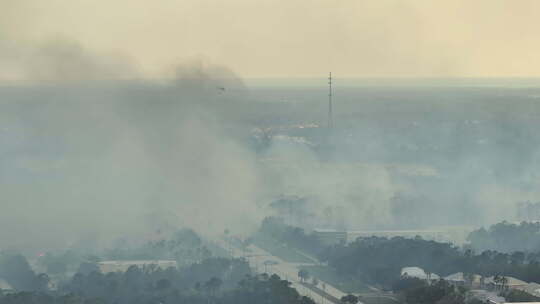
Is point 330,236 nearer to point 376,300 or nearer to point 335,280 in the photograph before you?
point 335,280

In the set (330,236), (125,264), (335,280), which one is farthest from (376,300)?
(330,236)

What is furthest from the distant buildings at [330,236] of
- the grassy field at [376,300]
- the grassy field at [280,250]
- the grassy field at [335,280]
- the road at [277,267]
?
the grassy field at [376,300]

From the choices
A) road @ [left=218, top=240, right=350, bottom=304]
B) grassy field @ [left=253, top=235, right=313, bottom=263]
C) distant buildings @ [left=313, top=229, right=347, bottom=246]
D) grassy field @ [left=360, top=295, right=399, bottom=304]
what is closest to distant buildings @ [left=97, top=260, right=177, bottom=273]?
road @ [left=218, top=240, right=350, bottom=304]

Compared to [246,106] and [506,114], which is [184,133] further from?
[506,114]

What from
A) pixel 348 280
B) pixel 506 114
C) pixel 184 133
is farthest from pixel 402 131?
pixel 348 280

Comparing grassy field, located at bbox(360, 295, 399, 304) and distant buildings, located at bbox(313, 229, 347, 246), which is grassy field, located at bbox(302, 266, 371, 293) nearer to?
grassy field, located at bbox(360, 295, 399, 304)

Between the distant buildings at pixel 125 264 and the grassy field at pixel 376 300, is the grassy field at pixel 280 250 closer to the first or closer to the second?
the distant buildings at pixel 125 264
